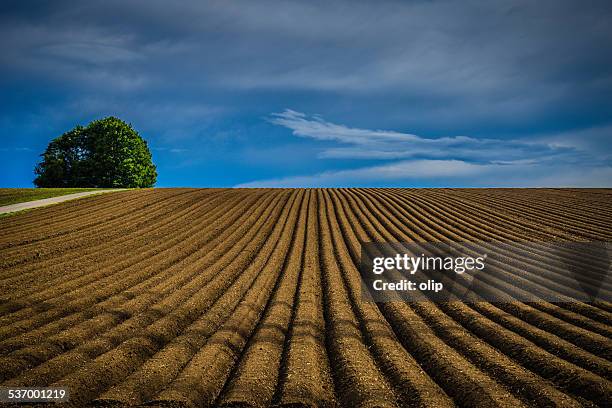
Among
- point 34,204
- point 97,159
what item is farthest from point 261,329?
point 97,159

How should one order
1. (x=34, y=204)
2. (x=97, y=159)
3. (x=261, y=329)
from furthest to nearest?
(x=97, y=159) < (x=34, y=204) < (x=261, y=329)

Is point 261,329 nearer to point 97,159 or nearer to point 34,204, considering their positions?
point 34,204

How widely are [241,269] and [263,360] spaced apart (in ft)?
20.0

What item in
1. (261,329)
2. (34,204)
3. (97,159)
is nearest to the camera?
(261,329)

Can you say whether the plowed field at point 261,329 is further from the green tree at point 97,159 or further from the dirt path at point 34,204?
the green tree at point 97,159

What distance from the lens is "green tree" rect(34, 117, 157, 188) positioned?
43.2 m

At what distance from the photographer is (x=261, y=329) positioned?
7.52 meters

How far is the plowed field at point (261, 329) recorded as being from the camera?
17.1ft

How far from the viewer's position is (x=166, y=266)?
479 inches

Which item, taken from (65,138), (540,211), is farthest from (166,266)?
(65,138)

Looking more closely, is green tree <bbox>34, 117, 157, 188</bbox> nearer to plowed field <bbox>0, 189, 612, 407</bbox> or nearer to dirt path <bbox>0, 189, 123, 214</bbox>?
dirt path <bbox>0, 189, 123, 214</bbox>

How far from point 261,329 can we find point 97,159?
4266 cm

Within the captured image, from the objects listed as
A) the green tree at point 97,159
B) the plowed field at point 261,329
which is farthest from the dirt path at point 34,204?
the green tree at point 97,159

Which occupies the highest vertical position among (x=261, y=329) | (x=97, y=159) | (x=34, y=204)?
(x=97, y=159)
